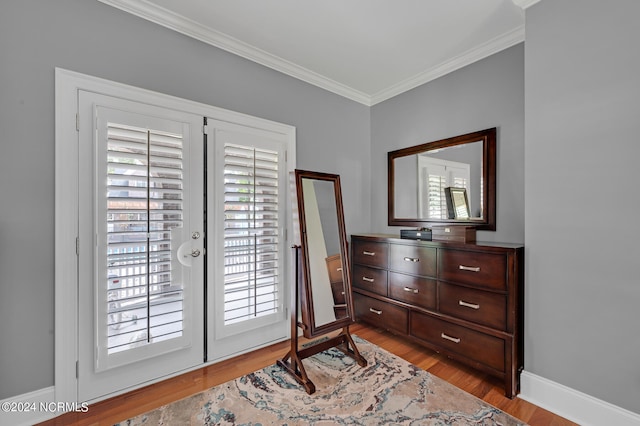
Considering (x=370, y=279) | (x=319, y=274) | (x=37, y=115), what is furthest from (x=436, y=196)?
(x=37, y=115)

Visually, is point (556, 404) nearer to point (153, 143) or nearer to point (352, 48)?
point (352, 48)

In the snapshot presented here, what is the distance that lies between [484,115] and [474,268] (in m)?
1.43

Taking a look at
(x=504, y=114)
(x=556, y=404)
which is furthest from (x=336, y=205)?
(x=556, y=404)

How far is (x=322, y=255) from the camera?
237 centimetres

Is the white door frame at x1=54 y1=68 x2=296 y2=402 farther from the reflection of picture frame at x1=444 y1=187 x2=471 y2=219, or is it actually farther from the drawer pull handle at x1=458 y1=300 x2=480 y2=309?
the reflection of picture frame at x1=444 y1=187 x2=471 y2=219

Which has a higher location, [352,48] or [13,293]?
[352,48]

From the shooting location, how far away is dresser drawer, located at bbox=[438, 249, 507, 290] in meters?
2.02

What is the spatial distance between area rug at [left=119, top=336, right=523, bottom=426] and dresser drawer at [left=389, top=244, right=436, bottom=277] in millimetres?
810

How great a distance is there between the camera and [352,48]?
8.47ft

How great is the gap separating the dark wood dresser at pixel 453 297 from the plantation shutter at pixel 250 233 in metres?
1.08

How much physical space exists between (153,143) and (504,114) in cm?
291

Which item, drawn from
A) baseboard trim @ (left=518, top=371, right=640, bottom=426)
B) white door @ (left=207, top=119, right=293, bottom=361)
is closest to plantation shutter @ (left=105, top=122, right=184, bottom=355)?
white door @ (left=207, top=119, right=293, bottom=361)

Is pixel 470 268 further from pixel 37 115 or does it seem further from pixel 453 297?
pixel 37 115

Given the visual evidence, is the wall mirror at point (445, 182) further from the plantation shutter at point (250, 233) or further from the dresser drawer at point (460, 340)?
the plantation shutter at point (250, 233)
